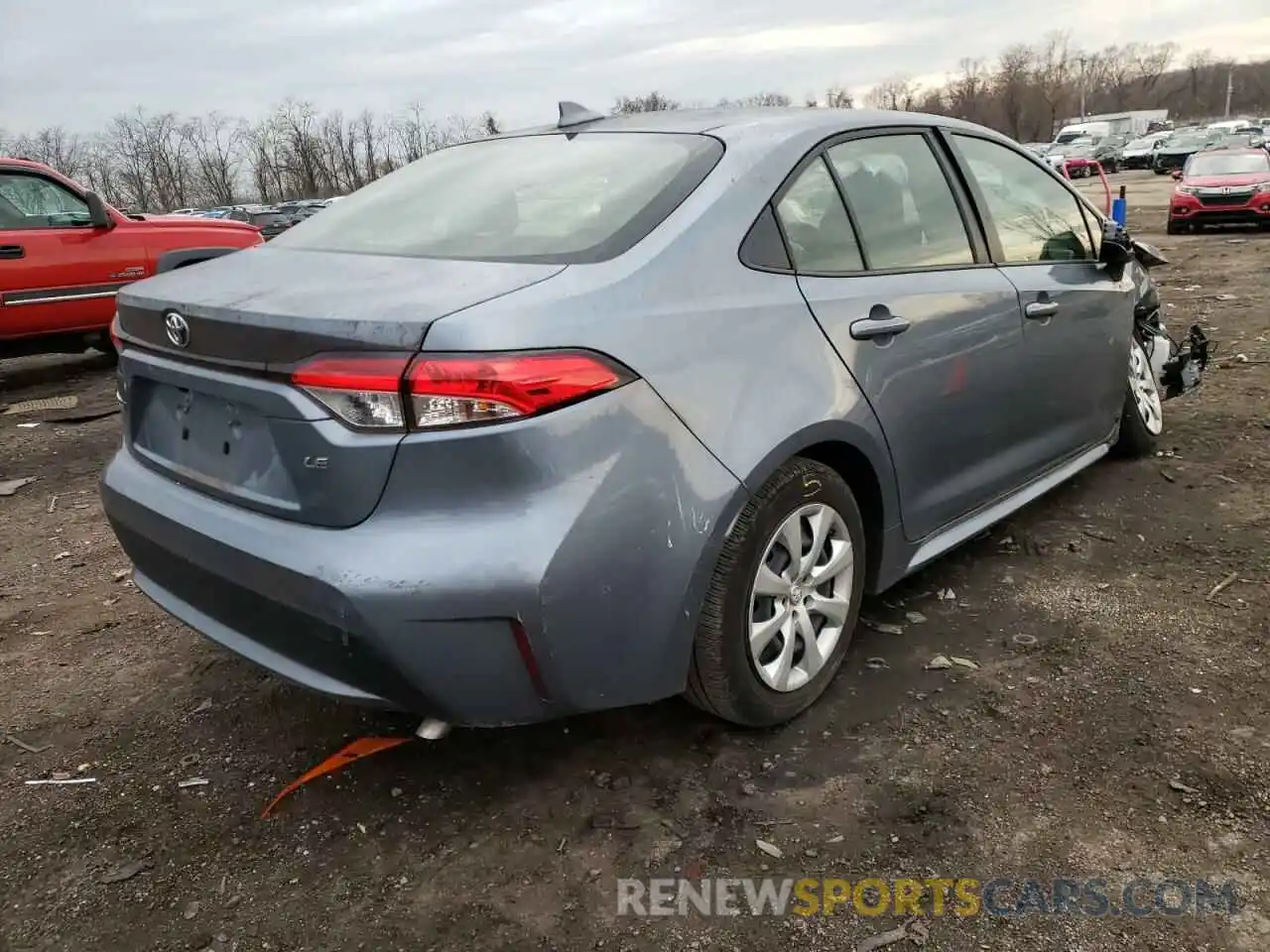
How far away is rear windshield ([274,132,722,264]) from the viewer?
2.39m

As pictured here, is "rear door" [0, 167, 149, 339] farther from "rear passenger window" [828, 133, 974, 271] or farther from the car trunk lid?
"rear passenger window" [828, 133, 974, 271]

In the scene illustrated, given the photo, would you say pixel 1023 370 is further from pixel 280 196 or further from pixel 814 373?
pixel 280 196

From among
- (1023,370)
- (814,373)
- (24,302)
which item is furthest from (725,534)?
(24,302)

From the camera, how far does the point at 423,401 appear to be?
77.4 inches

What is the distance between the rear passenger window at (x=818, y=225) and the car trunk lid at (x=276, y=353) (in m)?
0.76

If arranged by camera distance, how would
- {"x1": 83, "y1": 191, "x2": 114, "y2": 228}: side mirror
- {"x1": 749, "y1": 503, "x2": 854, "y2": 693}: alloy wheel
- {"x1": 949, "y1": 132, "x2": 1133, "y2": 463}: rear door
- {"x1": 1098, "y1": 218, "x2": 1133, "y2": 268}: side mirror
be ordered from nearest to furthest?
{"x1": 749, "y1": 503, "x2": 854, "y2": 693}: alloy wheel → {"x1": 949, "y1": 132, "x2": 1133, "y2": 463}: rear door → {"x1": 1098, "y1": 218, "x2": 1133, "y2": 268}: side mirror → {"x1": 83, "y1": 191, "x2": 114, "y2": 228}: side mirror

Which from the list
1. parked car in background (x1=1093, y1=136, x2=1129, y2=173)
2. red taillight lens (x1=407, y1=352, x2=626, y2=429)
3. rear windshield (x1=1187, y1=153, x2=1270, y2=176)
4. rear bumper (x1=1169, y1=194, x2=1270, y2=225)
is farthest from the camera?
parked car in background (x1=1093, y1=136, x2=1129, y2=173)

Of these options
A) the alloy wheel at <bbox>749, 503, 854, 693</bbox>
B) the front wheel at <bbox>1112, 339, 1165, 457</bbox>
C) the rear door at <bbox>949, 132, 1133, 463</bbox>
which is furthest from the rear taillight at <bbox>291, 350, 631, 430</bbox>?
the front wheel at <bbox>1112, 339, 1165, 457</bbox>

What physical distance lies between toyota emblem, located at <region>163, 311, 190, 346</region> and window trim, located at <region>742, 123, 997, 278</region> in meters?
1.34

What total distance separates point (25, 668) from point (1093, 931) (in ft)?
10.8

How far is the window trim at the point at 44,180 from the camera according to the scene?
24.5ft

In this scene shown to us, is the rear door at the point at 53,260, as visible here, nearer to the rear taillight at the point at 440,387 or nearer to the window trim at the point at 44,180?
the window trim at the point at 44,180

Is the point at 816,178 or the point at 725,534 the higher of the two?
the point at 816,178

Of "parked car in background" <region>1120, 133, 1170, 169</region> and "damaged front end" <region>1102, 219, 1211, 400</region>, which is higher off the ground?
"damaged front end" <region>1102, 219, 1211, 400</region>
